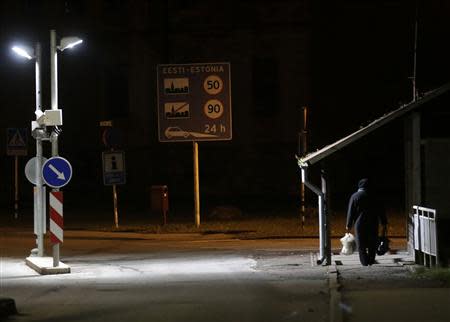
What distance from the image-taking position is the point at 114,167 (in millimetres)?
27000

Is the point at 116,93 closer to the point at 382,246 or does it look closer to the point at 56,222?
the point at 56,222

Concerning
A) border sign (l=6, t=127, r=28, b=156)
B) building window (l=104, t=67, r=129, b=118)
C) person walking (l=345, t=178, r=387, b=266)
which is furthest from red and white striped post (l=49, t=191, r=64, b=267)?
building window (l=104, t=67, r=129, b=118)

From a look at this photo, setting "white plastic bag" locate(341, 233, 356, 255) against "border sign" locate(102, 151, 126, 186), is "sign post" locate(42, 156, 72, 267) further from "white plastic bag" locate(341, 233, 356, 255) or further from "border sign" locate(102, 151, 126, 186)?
"border sign" locate(102, 151, 126, 186)

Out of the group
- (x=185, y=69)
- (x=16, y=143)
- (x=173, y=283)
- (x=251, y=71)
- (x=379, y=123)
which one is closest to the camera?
(x=173, y=283)

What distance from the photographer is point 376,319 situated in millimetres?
10539

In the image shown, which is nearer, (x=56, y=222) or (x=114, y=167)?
(x=56, y=222)

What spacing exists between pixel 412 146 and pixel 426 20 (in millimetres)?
21740

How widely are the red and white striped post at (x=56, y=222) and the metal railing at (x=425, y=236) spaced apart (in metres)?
6.72

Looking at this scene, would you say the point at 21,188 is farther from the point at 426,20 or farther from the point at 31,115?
the point at 426,20

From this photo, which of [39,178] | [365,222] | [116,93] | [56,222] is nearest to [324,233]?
[365,222]

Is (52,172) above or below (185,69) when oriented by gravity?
below

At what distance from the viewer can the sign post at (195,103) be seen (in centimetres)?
2639

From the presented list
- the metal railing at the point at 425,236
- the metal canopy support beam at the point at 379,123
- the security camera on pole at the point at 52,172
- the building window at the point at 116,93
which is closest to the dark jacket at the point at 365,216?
the metal railing at the point at 425,236

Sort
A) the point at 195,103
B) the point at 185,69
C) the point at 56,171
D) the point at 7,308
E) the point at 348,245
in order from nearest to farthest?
the point at 7,308 < the point at 56,171 < the point at 348,245 < the point at 185,69 < the point at 195,103
